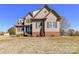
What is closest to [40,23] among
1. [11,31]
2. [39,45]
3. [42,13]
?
[42,13]

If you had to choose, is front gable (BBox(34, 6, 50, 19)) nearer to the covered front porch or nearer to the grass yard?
the covered front porch

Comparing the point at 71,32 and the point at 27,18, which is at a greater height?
the point at 27,18

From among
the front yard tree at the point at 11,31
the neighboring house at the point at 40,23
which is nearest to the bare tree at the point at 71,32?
the neighboring house at the point at 40,23

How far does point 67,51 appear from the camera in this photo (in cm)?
623

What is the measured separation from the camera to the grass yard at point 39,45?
6.23 m

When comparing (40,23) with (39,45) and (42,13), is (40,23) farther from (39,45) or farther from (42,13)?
(39,45)

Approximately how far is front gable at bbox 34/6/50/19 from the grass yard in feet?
1.08

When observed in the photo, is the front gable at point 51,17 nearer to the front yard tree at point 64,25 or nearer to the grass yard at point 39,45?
the front yard tree at point 64,25

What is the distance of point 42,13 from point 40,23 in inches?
6.0

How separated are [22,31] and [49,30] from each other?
404 mm

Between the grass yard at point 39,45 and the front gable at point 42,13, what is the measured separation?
33 cm

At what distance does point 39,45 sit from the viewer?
628 cm

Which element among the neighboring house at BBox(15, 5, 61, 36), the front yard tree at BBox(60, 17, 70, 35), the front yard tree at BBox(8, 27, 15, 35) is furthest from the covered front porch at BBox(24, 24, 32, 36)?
the front yard tree at BBox(60, 17, 70, 35)
